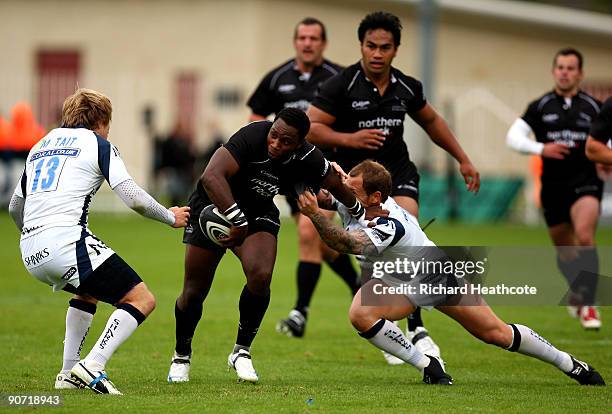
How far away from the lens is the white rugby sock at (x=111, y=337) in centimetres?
763

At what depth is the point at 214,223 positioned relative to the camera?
Answer: 8.05 metres

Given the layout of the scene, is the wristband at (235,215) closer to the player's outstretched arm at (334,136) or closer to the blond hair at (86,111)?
the blond hair at (86,111)

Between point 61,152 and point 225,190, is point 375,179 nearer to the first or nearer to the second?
point 225,190

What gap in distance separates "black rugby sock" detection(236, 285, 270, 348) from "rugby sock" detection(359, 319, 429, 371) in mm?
727

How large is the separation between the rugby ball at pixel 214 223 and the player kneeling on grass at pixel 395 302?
529 millimetres

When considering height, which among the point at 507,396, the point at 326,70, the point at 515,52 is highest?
the point at 326,70

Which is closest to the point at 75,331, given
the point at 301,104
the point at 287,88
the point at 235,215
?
Answer: the point at 235,215

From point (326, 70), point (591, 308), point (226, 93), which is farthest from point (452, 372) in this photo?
point (226, 93)

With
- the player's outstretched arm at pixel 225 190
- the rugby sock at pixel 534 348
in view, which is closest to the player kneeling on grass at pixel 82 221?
the player's outstretched arm at pixel 225 190

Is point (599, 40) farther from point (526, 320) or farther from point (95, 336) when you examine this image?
point (95, 336)

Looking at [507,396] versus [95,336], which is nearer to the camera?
[507,396]

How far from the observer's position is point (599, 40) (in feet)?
117

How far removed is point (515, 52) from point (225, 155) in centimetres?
2847

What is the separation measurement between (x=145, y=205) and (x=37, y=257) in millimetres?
738
